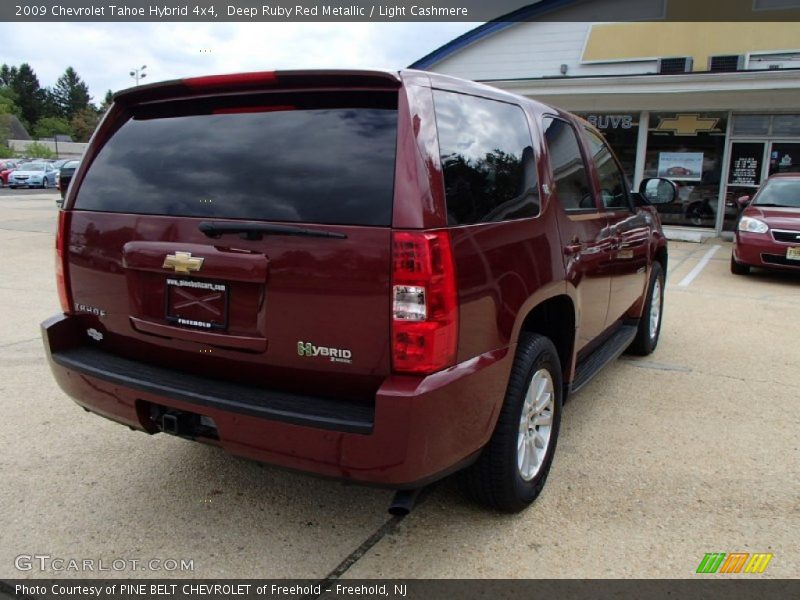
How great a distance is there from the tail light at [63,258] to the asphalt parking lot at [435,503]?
37.5 inches

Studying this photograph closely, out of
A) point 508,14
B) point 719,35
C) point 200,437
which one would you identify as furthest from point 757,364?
point 508,14

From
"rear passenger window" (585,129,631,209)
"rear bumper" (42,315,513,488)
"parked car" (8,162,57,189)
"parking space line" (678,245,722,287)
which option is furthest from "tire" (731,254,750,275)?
"parked car" (8,162,57,189)

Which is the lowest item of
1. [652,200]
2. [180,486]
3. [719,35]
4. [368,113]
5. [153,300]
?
[180,486]

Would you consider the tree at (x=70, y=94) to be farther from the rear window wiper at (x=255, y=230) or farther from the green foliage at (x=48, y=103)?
the rear window wiper at (x=255, y=230)

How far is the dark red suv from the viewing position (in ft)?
7.36

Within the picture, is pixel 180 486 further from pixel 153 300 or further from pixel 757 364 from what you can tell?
pixel 757 364

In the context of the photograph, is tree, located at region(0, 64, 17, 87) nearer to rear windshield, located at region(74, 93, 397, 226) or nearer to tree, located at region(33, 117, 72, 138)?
tree, located at region(33, 117, 72, 138)

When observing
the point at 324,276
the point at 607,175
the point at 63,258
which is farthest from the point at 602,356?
the point at 63,258

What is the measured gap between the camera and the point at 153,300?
8.71 feet

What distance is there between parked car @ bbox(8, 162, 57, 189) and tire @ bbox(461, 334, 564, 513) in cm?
3668

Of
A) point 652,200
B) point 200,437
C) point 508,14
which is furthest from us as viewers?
point 508,14

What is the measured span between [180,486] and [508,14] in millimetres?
16167

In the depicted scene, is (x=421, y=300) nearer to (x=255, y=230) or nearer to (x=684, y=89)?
(x=255, y=230)

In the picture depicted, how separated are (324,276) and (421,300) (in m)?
0.36
